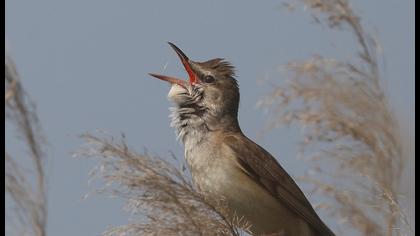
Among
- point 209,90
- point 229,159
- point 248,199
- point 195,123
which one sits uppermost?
point 209,90

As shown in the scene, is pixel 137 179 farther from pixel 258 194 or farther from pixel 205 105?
pixel 205 105

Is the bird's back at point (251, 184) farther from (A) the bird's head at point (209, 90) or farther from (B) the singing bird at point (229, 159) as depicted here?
(A) the bird's head at point (209, 90)

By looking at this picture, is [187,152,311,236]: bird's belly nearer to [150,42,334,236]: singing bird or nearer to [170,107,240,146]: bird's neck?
[150,42,334,236]: singing bird

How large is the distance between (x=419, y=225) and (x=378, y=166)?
35cm

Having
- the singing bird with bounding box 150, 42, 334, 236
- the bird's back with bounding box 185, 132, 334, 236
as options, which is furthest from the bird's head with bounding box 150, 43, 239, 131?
the bird's back with bounding box 185, 132, 334, 236

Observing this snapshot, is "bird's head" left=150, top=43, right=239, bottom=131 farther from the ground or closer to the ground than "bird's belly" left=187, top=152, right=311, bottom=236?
farther from the ground

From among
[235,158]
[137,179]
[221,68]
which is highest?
[221,68]

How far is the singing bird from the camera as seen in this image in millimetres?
4715

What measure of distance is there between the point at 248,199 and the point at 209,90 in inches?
38.3

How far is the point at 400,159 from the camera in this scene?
3176 mm

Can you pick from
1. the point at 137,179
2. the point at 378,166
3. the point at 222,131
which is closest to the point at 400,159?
the point at 378,166

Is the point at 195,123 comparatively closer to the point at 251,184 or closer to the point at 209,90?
the point at 209,90

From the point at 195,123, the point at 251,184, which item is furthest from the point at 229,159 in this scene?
the point at 195,123

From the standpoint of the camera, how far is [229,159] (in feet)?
15.8
